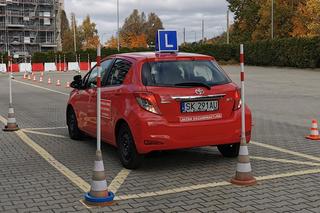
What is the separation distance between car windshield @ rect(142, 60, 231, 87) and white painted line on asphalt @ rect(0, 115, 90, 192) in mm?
1562

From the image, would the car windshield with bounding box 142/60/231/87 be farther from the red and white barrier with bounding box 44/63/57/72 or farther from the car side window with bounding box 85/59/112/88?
the red and white barrier with bounding box 44/63/57/72

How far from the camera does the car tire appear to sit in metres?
6.60

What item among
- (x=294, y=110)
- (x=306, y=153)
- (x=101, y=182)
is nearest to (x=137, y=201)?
(x=101, y=182)

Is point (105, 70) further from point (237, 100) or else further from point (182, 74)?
point (237, 100)

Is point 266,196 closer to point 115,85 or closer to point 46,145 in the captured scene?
point 115,85

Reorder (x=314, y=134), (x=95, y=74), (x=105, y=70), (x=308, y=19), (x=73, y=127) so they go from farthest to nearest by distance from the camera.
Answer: (x=308, y=19) → (x=73, y=127) → (x=314, y=134) → (x=95, y=74) → (x=105, y=70)

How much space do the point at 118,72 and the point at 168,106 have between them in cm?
136

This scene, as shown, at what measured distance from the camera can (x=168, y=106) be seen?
6391 mm

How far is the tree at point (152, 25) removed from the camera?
12546 cm

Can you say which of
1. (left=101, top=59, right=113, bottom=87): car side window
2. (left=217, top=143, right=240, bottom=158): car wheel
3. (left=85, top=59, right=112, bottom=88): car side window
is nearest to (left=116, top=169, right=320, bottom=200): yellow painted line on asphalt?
(left=217, top=143, right=240, bottom=158): car wheel

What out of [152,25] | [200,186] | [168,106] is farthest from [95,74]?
[152,25]

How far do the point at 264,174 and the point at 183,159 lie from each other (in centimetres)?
148

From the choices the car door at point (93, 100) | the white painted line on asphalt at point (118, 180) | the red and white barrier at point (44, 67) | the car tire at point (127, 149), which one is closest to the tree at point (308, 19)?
the red and white barrier at point (44, 67)

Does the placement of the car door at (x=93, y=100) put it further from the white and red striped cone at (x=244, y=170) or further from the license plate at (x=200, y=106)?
Result: the white and red striped cone at (x=244, y=170)
